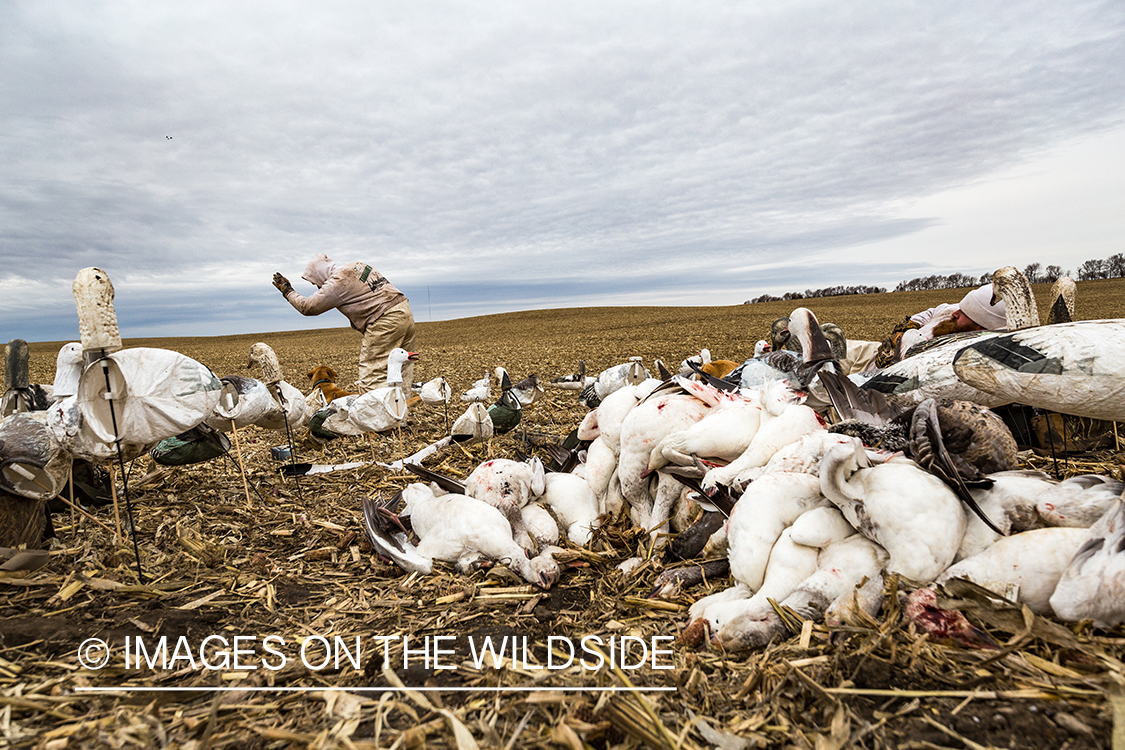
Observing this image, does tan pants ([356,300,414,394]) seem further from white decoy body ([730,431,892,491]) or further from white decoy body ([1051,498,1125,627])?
white decoy body ([1051,498,1125,627])

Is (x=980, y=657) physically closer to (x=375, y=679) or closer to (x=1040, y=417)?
(x=375, y=679)

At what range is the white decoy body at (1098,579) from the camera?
2.00m

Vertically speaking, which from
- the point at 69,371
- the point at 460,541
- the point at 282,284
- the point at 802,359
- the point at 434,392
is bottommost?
the point at 460,541

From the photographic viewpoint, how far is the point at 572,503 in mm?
3967

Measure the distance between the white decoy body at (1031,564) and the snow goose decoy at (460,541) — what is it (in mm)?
1972

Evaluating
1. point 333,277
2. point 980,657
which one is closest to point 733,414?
point 980,657

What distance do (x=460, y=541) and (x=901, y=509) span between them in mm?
2285

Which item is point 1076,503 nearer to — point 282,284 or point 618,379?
point 618,379

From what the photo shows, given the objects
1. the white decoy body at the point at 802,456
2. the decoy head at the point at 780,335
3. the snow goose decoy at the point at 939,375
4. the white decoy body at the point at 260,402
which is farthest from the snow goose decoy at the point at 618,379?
the white decoy body at the point at 260,402

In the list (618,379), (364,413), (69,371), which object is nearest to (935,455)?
(618,379)

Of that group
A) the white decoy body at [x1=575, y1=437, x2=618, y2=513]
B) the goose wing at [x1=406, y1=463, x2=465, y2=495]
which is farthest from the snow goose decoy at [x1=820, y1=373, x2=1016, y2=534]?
the goose wing at [x1=406, y1=463, x2=465, y2=495]

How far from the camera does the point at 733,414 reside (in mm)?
3643

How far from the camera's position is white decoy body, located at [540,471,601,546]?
385 cm

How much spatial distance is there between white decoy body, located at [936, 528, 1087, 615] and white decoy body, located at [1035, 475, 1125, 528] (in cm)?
14
